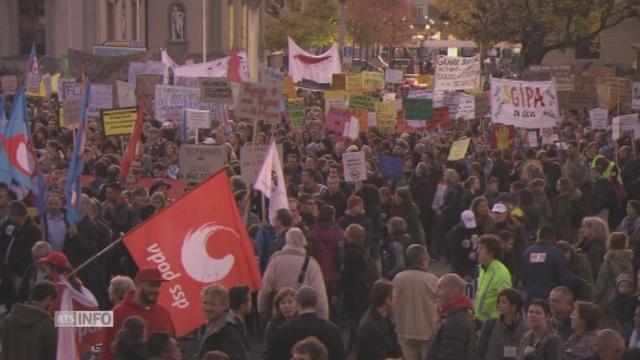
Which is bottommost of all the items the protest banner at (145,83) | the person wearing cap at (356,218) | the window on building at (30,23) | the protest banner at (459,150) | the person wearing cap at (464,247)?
the person wearing cap at (464,247)

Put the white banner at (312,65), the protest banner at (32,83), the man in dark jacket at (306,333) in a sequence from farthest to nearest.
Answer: the white banner at (312,65)
the protest banner at (32,83)
the man in dark jacket at (306,333)

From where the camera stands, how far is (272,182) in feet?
46.1

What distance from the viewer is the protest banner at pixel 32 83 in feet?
105

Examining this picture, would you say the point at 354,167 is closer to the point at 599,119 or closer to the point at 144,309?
the point at 144,309

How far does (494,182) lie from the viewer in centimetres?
1722

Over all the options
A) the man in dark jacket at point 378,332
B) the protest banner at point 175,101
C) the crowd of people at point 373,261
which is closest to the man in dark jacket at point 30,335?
the crowd of people at point 373,261

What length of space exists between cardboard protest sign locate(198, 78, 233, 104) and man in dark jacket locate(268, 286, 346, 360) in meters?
12.9

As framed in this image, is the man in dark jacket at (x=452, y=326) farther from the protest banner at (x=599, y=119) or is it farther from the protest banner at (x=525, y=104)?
the protest banner at (x=599, y=119)

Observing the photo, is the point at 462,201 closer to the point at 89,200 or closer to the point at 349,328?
the point at 349,328

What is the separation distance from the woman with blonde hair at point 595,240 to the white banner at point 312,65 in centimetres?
2211

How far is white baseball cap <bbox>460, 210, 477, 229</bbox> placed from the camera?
13805 mm

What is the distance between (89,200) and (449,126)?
619 inches

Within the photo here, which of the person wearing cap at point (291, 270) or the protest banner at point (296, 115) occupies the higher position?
the protest banner at point (296, 115)

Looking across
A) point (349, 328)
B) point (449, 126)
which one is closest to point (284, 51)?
point (449, 126)
